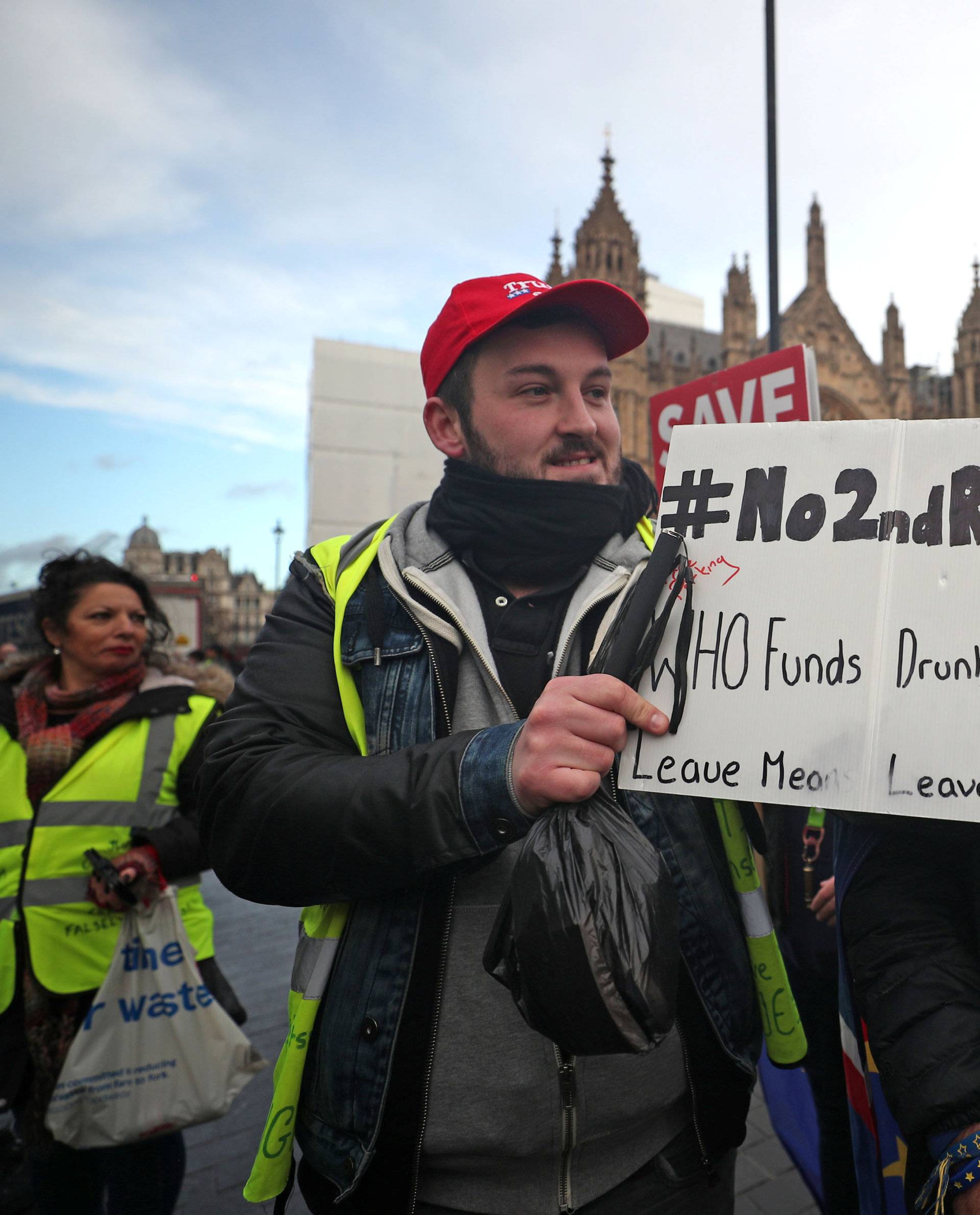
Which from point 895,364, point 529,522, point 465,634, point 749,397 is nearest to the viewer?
point 465,634

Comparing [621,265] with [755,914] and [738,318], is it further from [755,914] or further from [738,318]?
[755,914]

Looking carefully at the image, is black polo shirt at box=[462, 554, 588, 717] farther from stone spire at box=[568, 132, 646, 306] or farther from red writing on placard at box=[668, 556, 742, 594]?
stone spire at box=[568, 132, 646, 306]

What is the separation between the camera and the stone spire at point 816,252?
44.2 meters

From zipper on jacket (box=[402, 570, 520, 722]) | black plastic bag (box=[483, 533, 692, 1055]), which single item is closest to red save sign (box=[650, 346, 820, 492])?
zipper on jacket (box=[402, 570, 520, 722])

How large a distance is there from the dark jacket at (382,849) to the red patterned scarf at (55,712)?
155 cm

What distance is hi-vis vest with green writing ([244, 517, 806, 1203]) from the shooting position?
53.4 inches

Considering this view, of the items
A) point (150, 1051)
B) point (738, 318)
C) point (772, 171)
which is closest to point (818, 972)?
point (150, 1051)

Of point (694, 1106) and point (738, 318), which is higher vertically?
point (738, 318)

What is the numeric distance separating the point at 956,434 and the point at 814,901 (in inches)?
55.5

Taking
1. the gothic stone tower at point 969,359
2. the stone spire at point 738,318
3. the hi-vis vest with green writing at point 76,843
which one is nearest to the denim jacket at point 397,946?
the hi-vis vest with green writing at point 76,843

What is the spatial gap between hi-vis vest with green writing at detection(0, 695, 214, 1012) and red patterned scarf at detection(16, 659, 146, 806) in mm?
39

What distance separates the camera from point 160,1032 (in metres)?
2.56

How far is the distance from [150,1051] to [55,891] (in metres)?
0.58

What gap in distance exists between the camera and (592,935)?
101cm
